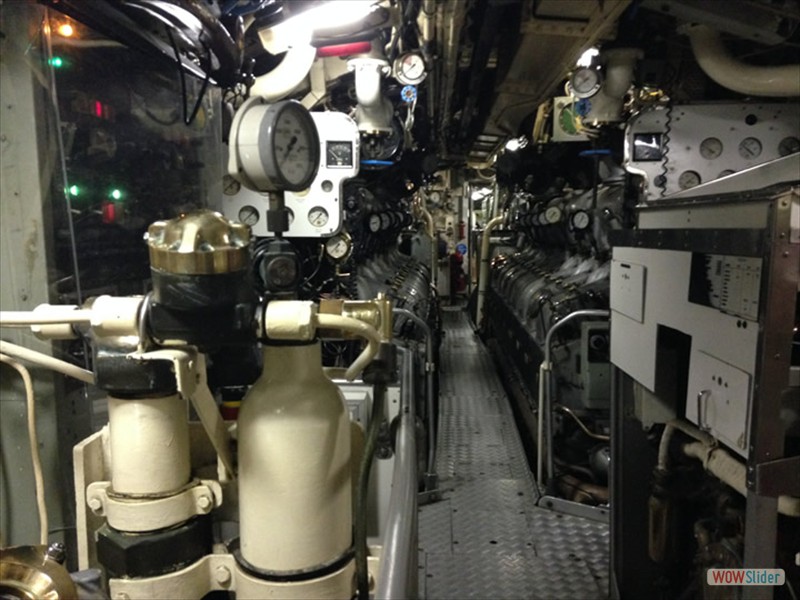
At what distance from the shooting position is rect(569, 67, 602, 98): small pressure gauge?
386 cm

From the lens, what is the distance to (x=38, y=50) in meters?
1.70

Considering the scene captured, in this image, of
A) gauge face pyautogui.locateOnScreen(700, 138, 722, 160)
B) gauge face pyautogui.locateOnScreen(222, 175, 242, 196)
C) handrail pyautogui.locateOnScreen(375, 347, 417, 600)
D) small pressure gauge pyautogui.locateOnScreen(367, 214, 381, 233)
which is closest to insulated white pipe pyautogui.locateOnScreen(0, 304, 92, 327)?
handrail pyautogui.locateOnScreen(375, 347, 417, 600)

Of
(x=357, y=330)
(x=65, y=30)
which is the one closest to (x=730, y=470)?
(x=357, y=330)

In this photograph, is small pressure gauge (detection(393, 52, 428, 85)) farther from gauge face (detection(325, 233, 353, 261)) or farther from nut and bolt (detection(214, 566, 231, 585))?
nut and bolt (detection(214, 566, 231, 585))

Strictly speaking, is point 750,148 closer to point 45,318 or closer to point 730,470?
point 730,470

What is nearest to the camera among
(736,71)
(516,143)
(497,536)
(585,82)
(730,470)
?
(730,470)

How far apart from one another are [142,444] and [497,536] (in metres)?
2.41

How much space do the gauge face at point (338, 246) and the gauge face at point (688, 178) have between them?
2.37 m

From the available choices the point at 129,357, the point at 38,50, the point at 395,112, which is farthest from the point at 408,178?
the point at 129,357

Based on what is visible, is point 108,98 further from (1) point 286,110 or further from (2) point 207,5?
(1) point 286,110

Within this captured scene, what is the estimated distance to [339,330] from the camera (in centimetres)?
120

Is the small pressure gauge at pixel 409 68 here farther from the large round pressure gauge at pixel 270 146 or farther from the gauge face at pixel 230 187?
the large round pressure gauge at pixel 270 146

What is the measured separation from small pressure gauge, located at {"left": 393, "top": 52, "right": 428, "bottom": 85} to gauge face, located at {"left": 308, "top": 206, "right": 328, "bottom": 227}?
1034 mm

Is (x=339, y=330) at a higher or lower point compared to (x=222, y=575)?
higher
